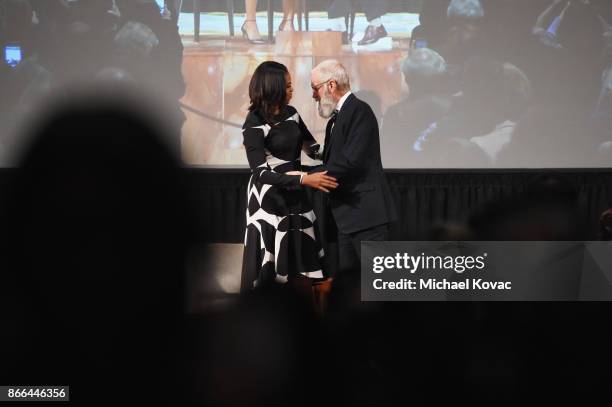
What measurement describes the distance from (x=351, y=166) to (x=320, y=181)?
0.14 m

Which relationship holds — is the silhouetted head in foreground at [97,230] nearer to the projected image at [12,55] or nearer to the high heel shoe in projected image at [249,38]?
the high heel shoe in projected image at [249,38]

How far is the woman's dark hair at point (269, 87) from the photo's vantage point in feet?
7.96

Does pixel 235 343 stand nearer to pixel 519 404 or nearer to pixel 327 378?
pixel 327 378

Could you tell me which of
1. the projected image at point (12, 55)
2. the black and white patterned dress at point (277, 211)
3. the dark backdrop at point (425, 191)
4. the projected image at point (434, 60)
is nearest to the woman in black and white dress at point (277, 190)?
the black and white patterned dress at point (277, 211)

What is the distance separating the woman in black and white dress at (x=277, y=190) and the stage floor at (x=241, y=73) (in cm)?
257

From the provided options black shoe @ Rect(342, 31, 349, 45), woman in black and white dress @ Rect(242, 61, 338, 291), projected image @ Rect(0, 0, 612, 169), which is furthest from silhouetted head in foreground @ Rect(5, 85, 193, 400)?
black shoe @ Rect(342, 31, 349, 45)

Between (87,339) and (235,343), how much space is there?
0.17m

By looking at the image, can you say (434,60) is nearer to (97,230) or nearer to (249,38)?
(249,38)

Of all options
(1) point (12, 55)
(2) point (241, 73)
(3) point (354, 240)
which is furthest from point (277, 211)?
(1) point (12, 55)

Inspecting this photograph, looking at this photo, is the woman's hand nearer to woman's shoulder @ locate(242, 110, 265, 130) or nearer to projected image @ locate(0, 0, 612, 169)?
woman's shoulder @ locate(242, 110, 265, 130)

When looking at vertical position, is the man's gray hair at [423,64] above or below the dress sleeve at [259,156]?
above

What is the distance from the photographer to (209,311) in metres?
0.57

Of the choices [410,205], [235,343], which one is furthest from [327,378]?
[410,205]

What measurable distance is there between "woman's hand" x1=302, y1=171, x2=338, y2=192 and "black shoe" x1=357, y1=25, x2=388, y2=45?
9.18ft
